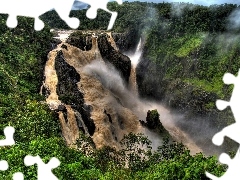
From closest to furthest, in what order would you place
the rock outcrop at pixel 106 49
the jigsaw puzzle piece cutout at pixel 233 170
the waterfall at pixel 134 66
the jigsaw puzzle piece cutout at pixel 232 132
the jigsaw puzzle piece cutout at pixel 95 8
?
the jigsaw puzzle piece cutout at pixel 95 8
the jigsaw puzzle piece cutout at pixel 232 132
the jigsaw puzzle piece cutout at pixel 233 170
the rock outcrop at pixel 106 49
the waterfall at pixel 134 66

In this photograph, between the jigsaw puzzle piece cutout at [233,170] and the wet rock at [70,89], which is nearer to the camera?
the jigsaw puzzle piece cutout at [233,170]

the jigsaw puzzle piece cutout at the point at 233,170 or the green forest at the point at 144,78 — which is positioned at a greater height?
the jigsaw puzzle piece cutout at the point at 233,170

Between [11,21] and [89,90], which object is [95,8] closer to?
Answer: [11,21]

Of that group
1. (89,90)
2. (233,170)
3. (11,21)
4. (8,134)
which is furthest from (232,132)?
(89,90)

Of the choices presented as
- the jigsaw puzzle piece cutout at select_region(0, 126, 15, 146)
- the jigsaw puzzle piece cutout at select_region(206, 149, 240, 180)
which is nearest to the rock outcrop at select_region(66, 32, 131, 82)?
the jigsaw puzzle piece cutout at select_region(0, 126, 15, 146)

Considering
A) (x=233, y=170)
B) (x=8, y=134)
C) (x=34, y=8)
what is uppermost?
(x=34, y=8)

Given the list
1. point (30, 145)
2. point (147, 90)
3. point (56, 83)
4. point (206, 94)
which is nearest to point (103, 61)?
point (147, 90)

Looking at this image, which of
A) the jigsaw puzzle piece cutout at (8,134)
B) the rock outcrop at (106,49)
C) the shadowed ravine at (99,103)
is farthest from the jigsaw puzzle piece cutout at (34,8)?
the rock outcrop at (106,49)

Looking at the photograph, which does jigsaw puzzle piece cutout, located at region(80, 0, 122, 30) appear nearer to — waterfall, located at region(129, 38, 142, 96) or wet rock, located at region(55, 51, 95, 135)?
wet rock, located at region(55, 51, 95, 135)

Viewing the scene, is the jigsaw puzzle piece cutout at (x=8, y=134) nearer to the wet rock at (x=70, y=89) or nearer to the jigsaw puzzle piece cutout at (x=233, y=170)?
the jigsaw puzzle piece cutout at (x=233, y=170)
